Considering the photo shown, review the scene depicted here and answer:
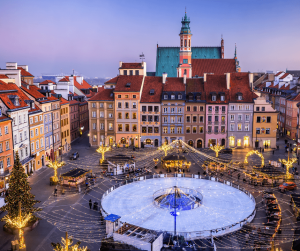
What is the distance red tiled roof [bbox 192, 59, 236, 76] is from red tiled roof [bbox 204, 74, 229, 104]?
32.4m

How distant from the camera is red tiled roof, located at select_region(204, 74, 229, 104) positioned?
7205cm

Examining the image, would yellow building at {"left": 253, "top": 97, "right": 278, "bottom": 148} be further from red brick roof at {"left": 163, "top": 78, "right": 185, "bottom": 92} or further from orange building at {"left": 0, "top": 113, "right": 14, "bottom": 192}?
orange building at {"left": 0, "top": 113, "right": 14, "bottom": 192}

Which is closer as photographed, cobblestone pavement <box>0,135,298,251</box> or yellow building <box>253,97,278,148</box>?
cobblestone pavement <box>0,135,298,251</box>

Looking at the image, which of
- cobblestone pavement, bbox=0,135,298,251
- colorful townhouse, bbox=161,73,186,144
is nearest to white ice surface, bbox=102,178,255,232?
cobblestone pavement, bbox=0,135,298,251

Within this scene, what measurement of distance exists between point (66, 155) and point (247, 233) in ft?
143

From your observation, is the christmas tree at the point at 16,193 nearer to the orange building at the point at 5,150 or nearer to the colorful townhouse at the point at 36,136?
the orange building at the point at 5,150

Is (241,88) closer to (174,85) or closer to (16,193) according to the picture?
(174,85)

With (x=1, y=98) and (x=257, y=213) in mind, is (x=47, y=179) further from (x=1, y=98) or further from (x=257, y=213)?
(x=257, y=213)

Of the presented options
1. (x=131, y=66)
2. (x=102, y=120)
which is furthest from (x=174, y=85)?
(x=102, y=120)

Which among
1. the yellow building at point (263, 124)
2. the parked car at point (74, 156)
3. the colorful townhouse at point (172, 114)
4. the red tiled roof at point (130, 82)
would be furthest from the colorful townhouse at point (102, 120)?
the yellow building at point (263, 124)

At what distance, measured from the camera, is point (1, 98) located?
46594mm

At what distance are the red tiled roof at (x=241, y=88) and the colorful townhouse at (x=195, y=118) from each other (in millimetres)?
6859

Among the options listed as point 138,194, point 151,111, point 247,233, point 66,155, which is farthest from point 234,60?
point 247,233

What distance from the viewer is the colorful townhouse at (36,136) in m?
53.8
